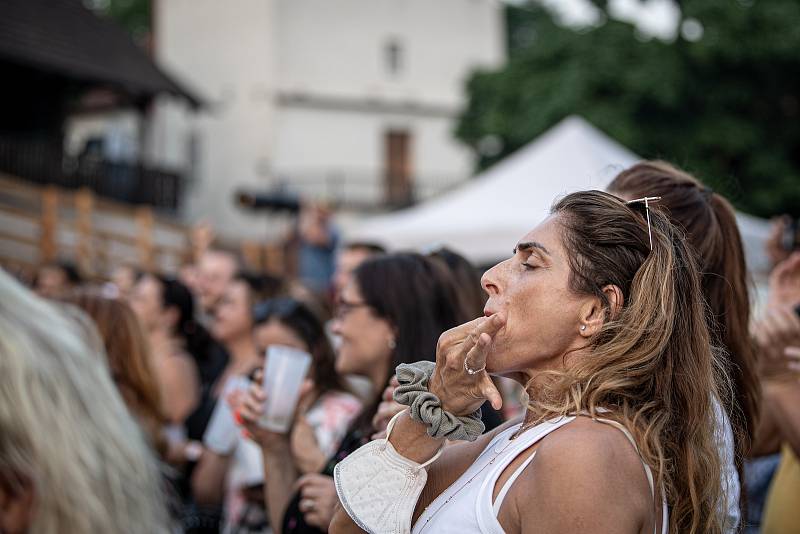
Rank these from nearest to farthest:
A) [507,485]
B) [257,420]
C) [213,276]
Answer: [507,485] → [257,420] → [213,276]

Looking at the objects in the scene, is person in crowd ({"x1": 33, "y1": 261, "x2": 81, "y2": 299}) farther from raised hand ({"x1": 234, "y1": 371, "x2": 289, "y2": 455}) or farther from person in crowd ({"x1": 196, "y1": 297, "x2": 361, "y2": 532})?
raised hand ({"x1": 234, "y1": 371, "x2": 289, "y2": 455})

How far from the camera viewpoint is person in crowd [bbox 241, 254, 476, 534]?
271cm

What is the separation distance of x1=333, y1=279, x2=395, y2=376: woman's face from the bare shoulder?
1.37 meters

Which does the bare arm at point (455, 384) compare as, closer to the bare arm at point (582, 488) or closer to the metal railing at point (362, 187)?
the bare arm at point (582, 488)

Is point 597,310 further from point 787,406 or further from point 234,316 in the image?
point 234,316

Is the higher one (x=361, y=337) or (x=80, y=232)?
(x=361, y=337)

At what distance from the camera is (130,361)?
12.6 ft

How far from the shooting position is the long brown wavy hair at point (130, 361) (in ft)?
12.6

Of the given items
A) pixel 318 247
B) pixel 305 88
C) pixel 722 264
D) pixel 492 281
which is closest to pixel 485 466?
pixel 492 281

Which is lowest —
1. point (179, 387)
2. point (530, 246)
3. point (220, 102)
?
point (179, 387)

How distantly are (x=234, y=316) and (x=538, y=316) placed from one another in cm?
347

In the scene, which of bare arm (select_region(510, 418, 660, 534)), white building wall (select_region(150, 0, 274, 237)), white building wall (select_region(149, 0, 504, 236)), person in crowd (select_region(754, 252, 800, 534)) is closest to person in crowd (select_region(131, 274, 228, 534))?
person in crowd (select_region(754, 252, 800, 534))

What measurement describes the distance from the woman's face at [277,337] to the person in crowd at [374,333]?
2.40ft

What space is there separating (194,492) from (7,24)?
1382 cm
